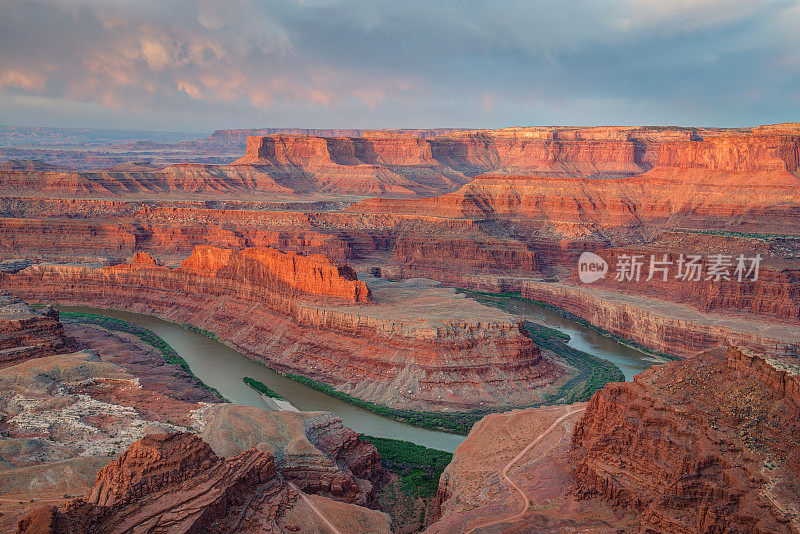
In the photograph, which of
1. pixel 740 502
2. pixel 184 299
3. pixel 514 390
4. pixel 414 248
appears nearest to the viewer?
pixel 740 502

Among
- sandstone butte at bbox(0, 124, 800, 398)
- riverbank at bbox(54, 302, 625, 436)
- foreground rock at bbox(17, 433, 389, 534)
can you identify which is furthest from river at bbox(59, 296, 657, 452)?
foreground rock at bbox(17, 433, 389, 534)

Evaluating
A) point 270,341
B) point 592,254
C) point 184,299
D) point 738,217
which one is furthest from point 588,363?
point 738,217

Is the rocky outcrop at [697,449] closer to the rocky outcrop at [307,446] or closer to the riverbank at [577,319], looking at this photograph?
the rocky outcrop at [307,446]

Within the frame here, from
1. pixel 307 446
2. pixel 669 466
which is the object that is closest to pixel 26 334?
pixel 307 446

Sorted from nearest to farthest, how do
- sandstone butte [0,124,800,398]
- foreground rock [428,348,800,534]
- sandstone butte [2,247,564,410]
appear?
foreground rock [428,348,800,534]
sandstone butte [2,247,564,410]
sandstone butte [0,124,800,398]

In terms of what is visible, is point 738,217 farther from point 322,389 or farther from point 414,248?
point 322,389

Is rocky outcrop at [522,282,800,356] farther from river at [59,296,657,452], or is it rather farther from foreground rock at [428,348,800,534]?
foreground rock at [428,348,800,534]
